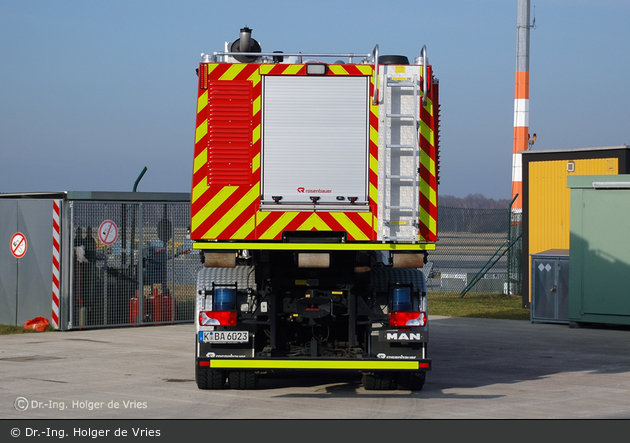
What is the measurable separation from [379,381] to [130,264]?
8516 mm

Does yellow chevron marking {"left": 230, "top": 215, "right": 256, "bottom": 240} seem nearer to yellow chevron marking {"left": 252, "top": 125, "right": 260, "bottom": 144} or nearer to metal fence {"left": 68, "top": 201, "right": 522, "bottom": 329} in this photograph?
yellow chevron marking {"left": 252, "top": 125, "right": 260, "bottom": 144}

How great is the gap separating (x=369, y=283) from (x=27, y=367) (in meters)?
5.17

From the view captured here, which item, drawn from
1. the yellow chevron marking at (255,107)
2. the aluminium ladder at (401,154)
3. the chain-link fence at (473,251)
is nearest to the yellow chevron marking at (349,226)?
the aluminium ladder at (401,154)

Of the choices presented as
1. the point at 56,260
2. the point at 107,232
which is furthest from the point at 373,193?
the point at 56,260

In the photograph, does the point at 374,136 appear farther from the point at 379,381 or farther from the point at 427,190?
the point at 379,381

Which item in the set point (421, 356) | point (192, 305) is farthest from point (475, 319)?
point (421, 356)

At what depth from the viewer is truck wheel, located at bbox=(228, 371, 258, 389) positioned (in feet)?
32.8

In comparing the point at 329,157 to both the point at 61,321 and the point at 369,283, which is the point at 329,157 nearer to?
the point at 369,283

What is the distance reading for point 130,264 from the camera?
1723 centimetres

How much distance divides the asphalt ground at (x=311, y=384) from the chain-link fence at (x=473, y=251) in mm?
8703

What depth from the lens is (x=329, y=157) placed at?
9047 millimetres

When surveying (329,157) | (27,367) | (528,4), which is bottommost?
(27,367)

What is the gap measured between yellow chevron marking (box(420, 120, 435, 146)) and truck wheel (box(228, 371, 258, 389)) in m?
3.36
